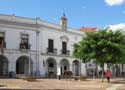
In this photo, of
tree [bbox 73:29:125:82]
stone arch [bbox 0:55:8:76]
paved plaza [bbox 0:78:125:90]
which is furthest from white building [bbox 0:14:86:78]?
paved plaza [bbox 0:78:125:90]

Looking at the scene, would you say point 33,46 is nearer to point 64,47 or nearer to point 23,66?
point 23,66

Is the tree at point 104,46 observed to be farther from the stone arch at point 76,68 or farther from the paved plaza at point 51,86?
the stone arch at point 76,68

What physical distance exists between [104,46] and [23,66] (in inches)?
656

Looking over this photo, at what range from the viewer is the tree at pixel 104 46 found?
134 ft

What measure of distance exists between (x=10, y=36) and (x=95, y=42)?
1466 centimetres

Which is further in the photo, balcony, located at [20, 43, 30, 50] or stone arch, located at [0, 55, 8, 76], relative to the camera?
balcony, located at [20, 43, 30, 50]

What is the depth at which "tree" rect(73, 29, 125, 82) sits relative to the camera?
134ft

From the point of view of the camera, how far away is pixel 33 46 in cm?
5397

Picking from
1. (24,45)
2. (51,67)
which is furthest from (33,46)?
(51,67)

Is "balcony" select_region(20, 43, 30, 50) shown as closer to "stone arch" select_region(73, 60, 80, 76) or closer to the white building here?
the white building

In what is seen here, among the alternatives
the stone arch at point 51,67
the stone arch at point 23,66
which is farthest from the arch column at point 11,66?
the stone arch at point 51,67

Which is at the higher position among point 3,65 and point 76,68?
point 3,65

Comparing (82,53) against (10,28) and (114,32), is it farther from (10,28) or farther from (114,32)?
(10,28)

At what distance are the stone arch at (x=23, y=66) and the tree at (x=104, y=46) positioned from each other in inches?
513
